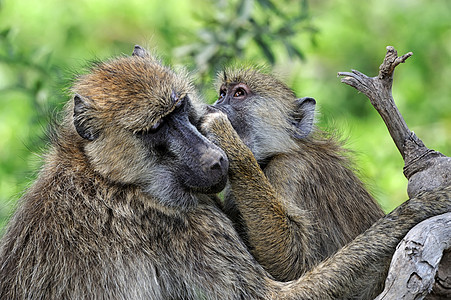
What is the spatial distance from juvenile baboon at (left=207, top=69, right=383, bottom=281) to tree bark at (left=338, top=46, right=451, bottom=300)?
0.65m

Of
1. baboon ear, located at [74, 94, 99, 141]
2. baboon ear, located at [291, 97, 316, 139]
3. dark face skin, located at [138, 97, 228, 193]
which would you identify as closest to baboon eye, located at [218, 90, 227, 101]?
baboon ear, located at [291, 97, 316, 139]

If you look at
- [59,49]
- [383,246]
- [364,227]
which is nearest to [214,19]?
[364,227]

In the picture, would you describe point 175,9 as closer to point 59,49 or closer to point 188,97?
point 59,49

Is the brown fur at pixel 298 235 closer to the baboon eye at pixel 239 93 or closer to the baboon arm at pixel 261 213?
the baboon arm at pixel 261 213

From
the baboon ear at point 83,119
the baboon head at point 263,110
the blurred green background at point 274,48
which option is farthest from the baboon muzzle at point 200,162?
the blurred green background at point 274,48

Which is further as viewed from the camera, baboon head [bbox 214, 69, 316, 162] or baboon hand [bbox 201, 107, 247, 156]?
baboon head [bbox 214, 69, 316, 162]

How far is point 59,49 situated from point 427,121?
6109mm

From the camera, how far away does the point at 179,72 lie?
16.5 ft

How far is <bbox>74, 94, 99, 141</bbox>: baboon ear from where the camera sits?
4473 mm

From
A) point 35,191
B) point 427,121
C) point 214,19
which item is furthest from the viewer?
point 427,121

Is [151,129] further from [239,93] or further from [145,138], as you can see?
[239,93]

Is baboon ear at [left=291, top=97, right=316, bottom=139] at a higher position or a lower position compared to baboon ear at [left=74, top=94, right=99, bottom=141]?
higher

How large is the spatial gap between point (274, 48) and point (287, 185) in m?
5.56

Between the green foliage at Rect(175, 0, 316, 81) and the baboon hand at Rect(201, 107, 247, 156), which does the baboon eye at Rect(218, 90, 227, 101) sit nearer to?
the baboon hand at Rect(201, 107, 247, 156)
